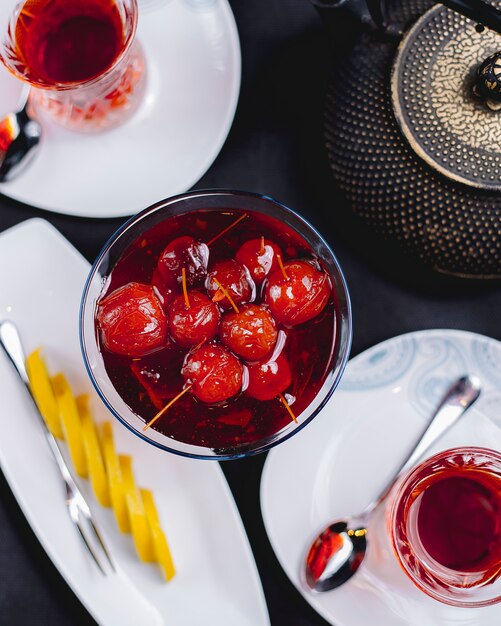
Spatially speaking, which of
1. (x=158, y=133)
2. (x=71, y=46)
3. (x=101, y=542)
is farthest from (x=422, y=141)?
(x=101, y=542)

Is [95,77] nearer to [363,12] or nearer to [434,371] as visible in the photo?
[363,12]

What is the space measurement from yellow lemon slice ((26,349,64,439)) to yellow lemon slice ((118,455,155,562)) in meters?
0.12

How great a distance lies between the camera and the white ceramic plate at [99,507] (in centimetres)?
107

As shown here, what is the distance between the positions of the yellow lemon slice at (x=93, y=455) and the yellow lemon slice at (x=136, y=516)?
35 millimetres

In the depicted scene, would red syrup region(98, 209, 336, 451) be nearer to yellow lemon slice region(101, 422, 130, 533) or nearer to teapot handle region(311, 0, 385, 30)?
yellow lemon slice region(101, 422, 130, 533)

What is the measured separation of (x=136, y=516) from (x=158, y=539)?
5cm

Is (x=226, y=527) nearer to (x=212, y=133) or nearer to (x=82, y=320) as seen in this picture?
(x=82, y=320)

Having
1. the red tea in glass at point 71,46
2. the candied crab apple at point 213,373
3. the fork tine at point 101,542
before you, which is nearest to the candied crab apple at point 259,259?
the candied crab apple at point 213,373

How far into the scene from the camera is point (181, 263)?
0.89 meters

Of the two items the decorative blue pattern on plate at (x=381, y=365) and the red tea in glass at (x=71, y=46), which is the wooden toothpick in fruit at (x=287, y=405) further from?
the red tea in glass at (x=71, y=46)

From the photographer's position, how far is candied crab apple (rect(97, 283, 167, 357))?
860 millimetres

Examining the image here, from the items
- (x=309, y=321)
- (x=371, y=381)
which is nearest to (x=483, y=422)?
(x=371, y=381)

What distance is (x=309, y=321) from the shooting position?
0.90m

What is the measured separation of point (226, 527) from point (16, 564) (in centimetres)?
36
